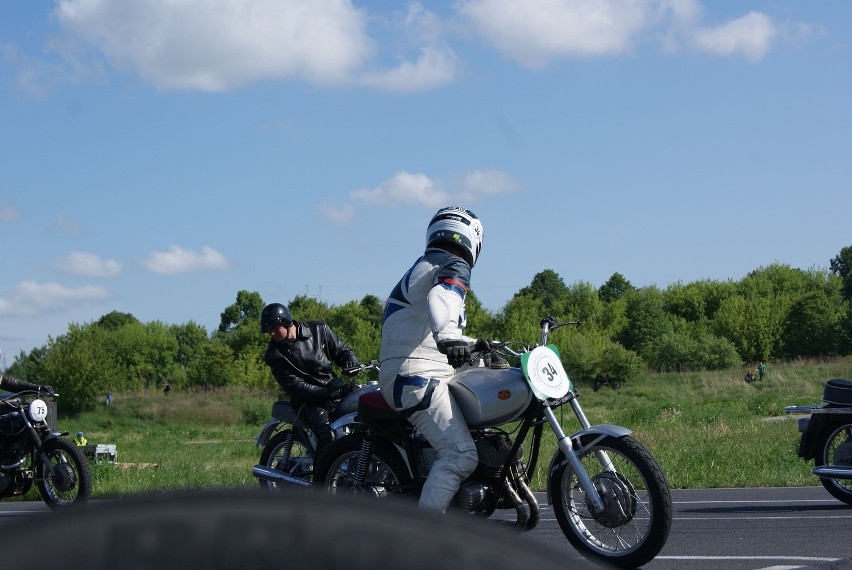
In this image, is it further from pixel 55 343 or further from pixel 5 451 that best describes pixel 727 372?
pixel 5 451

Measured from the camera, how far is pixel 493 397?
621 cm

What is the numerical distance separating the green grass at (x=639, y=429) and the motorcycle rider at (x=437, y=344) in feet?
3.69

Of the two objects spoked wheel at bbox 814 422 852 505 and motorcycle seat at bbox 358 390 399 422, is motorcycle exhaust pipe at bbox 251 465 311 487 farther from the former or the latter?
spoked wheel at bbox 814 422 852 505

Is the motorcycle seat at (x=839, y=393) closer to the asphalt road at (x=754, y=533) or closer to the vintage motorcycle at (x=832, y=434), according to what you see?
the vintage motorcycle at (x=832, y=434)

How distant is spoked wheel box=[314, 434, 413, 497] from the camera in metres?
6.62

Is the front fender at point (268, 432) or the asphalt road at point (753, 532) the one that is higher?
the front fender at point (268, 432)

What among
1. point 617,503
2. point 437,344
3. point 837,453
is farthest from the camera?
point 837,453

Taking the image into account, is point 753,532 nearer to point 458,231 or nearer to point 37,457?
point 458,231

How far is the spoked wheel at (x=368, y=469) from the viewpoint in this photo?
21.7 feet

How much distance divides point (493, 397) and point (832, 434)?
4.36m

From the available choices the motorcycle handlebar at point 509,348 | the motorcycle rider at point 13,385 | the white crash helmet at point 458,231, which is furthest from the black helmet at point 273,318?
the motorcycle handlebar at point 509,348

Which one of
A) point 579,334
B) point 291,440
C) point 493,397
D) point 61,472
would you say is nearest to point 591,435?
point 493,397

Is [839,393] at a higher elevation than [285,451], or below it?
higher

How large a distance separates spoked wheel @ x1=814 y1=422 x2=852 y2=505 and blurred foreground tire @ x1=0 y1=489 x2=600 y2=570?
8623 mm
